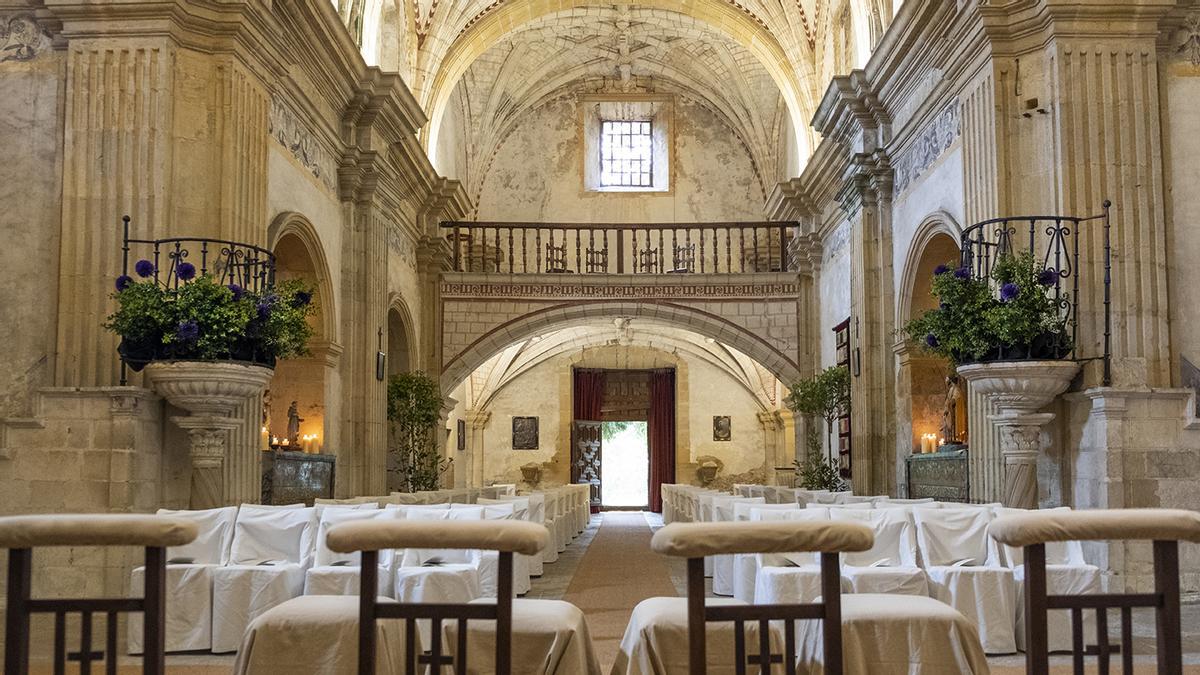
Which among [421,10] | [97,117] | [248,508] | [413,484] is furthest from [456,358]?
[248,508]

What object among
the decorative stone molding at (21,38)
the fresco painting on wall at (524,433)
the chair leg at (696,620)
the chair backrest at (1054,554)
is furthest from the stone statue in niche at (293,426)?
the fresco painting on wall at (524,433)

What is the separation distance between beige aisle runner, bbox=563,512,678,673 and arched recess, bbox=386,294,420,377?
142 inches

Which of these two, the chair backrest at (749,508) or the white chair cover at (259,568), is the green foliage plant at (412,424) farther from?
the white chair cover at (259,568)

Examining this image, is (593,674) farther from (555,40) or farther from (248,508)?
(555,40)

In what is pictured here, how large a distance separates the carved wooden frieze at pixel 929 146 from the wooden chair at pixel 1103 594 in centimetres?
741

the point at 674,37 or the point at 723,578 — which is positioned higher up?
the point at 674,37

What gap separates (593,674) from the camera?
3.64 meters

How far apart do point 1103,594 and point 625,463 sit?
25529mm

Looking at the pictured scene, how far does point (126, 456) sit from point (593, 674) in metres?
5.20

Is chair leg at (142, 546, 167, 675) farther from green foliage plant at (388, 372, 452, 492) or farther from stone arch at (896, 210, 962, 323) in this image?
green foliage plant at (388, 372, 452, 492)

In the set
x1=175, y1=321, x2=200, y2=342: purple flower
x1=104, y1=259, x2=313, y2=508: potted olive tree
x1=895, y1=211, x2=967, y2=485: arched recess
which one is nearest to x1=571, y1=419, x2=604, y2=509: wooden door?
x1=895, y1=211, x2=967, y2=485: arched recess

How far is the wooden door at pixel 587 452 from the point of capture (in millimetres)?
27062

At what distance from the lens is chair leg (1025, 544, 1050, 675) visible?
119 inches

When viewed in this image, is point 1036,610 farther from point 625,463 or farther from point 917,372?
point 625,463
